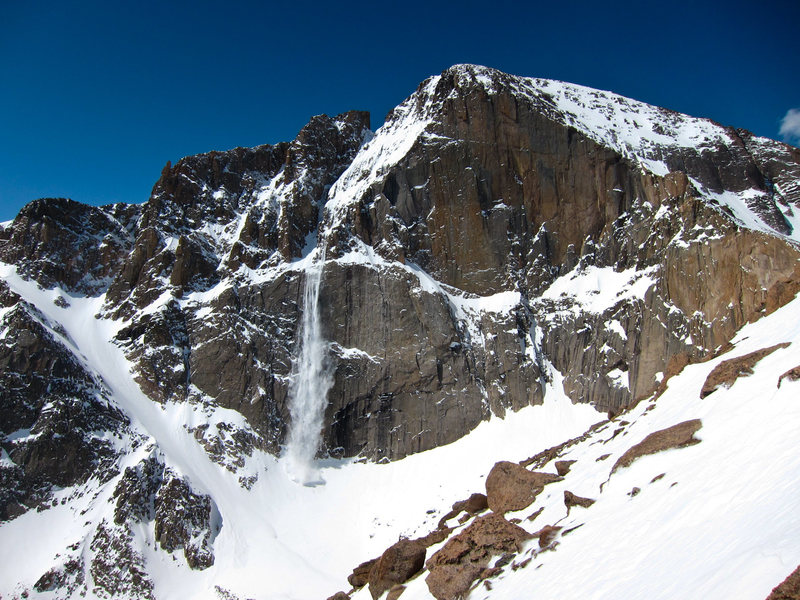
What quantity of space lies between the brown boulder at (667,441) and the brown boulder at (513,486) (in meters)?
4.48

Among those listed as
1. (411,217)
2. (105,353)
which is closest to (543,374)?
(411,217)

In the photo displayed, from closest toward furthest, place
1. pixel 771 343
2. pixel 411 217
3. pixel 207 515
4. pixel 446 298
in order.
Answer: pixel 771 343 → pixel 207 515 → pixel 446 298 → pixel 411 217

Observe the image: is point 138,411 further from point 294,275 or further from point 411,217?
point 411,217

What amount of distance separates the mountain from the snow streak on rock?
1.00 feet

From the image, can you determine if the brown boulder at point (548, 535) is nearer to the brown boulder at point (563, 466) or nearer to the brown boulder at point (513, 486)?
the brown boulder at point (513, 486)

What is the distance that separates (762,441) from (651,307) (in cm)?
5868

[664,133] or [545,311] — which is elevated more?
[664,133]

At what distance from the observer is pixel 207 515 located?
60281mm

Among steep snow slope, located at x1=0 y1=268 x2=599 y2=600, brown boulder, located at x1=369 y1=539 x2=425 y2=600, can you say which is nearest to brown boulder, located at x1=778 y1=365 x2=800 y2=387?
brown boulder, located at x1=369 y1=539 x2=425 y2=600

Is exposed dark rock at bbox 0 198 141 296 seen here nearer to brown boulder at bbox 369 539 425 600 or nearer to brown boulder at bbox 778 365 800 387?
brown boulder at bbox 369 539 425 600

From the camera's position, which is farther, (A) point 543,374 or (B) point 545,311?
(B) point 545,311

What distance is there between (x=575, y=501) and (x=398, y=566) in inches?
267

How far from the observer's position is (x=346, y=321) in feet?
254

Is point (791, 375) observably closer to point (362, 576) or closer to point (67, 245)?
point (362, 576)
